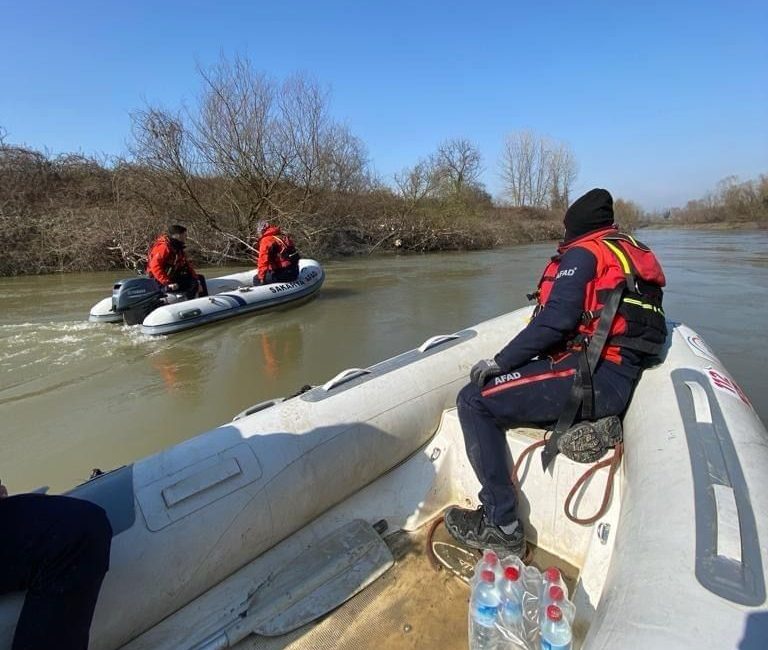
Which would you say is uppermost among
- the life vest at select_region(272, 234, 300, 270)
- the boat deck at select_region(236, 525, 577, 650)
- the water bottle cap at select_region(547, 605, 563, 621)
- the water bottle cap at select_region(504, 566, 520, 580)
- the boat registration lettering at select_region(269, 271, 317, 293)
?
the life vest at select_region(272, 234, 300, 270)

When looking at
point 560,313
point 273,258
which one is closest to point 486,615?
point 560,313

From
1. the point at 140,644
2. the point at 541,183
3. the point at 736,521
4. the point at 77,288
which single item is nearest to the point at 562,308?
the point at 736,521

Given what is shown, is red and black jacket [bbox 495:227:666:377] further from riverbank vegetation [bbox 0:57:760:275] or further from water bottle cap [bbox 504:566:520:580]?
riverbank vegetation [bbox 0:57:760:275]

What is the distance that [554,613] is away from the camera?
50.3 inches

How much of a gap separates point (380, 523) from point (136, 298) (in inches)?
208

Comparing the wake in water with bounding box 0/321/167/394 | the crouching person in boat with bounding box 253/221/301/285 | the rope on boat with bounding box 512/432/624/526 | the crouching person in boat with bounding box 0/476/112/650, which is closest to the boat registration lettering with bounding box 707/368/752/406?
the rope on boat with bounding box 512/432/624/526

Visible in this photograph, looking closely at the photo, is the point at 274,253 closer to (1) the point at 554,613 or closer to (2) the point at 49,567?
(2) the point at 49,567

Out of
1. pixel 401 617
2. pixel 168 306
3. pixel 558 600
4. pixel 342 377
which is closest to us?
pixel 558 600

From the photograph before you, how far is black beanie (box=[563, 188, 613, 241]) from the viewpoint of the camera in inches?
78.8

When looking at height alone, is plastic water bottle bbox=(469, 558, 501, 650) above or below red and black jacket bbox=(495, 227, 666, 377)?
below

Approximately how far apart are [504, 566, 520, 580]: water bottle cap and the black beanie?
4.46 ft

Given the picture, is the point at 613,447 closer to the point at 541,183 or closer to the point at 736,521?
the point at 736,521

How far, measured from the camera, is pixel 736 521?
1.20 m

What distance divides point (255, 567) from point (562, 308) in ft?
5.10
